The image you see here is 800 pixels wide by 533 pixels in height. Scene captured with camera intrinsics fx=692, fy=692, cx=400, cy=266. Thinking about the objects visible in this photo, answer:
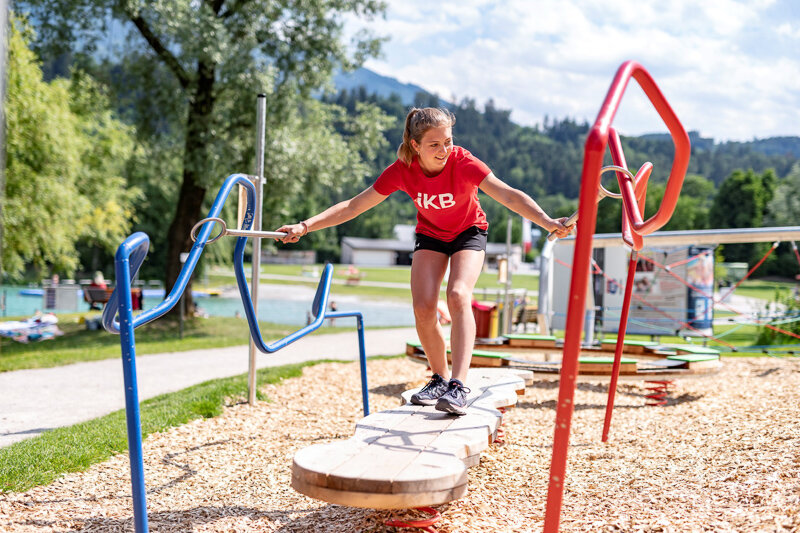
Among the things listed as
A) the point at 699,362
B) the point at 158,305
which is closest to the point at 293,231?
the point at 158,305

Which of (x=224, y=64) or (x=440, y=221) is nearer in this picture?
(x=440, y=221)

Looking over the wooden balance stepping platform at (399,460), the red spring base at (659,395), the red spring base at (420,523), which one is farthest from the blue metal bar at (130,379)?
the red spring base at (659,395)

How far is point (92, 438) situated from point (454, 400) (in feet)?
9.35

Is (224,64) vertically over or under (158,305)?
over

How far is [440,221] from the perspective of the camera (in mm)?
3732

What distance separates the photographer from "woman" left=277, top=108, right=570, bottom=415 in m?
3.46

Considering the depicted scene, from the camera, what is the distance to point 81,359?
10164 millimetres

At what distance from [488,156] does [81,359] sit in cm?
18551

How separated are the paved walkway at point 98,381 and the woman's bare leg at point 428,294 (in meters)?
3.28

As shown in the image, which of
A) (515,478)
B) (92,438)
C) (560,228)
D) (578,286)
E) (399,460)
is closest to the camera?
(578,286)

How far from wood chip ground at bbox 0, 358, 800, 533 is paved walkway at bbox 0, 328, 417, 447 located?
1.49 metres

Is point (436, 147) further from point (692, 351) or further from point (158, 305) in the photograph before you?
point (692, 351)

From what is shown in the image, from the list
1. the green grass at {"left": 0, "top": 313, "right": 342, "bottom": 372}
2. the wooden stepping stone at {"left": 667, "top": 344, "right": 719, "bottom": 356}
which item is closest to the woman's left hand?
the wooden stepping stone at {"left": 667, "top": 344, "right": 719, "bottom": 356}

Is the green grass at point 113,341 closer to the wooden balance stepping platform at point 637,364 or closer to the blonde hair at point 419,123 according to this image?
the wooden balance stepping platform at point 637,364
